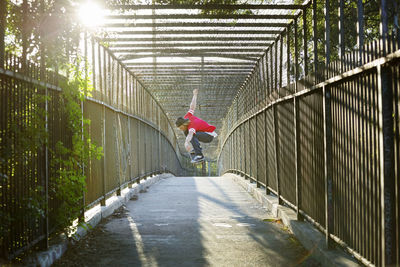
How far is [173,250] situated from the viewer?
16.9 ft

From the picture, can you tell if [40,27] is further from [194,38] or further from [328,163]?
[194,38]

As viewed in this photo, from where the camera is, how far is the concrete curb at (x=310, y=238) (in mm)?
4049

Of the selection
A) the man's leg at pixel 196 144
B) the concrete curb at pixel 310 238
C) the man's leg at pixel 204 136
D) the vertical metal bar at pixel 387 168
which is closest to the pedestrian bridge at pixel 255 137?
the vertical metal bar at pixel 387 168

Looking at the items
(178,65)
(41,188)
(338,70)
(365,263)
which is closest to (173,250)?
(41,188)

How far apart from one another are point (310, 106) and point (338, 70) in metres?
1.23

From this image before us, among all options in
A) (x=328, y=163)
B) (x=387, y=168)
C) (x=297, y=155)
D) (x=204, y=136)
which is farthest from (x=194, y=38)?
(x=387, y=168)

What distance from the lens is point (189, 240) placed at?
566 cm

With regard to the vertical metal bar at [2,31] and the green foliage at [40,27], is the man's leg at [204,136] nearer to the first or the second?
the green foliage at [40,27]

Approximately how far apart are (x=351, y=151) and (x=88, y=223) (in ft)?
11.3

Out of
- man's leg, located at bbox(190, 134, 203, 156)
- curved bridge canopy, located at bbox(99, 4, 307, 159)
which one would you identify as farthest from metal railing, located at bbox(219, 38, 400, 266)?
man's leg, located at bbox(190, 134, 203, 156)

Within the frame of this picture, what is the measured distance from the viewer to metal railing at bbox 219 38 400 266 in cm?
307

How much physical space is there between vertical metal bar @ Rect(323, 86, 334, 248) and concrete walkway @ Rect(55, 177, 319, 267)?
45 centimetres

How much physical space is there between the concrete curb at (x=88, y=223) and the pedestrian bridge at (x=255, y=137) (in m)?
0.13

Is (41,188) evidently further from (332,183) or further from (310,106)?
(310,106)
